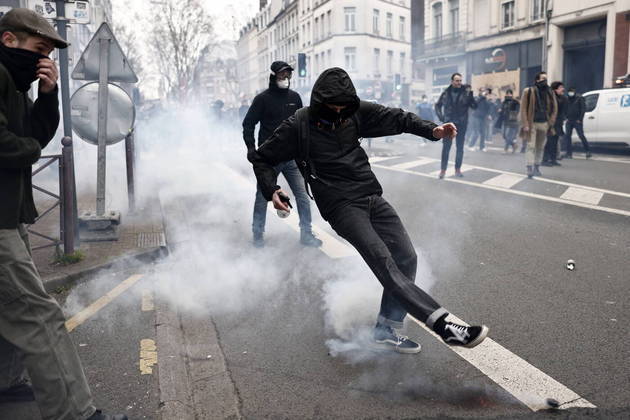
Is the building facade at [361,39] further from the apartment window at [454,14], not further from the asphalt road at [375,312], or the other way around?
the asphalt road at [375,312]

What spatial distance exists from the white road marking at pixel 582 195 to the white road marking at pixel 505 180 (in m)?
1.05

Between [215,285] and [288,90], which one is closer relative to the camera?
[215,285]

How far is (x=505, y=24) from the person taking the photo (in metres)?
30.5

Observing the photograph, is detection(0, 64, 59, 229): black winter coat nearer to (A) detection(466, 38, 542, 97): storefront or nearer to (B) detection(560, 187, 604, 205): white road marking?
(B) detection(560, 187, 604, 205): white road marking

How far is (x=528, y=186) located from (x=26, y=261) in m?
8.85

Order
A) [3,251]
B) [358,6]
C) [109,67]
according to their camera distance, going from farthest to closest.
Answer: [358,6], [109,67], [3,251]

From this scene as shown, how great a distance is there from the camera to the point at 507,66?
30328 millimetres

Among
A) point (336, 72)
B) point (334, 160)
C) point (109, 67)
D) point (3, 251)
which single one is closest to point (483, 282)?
point (334, 160)

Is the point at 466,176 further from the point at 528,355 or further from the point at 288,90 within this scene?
the point at 528,355

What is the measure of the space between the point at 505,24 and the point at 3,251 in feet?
103

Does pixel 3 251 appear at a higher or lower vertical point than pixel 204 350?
higher

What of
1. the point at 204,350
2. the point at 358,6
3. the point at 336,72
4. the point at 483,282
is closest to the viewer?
the point at 336,72

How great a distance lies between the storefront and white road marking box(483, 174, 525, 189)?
18993 mm

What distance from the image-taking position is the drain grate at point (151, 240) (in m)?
6.05
